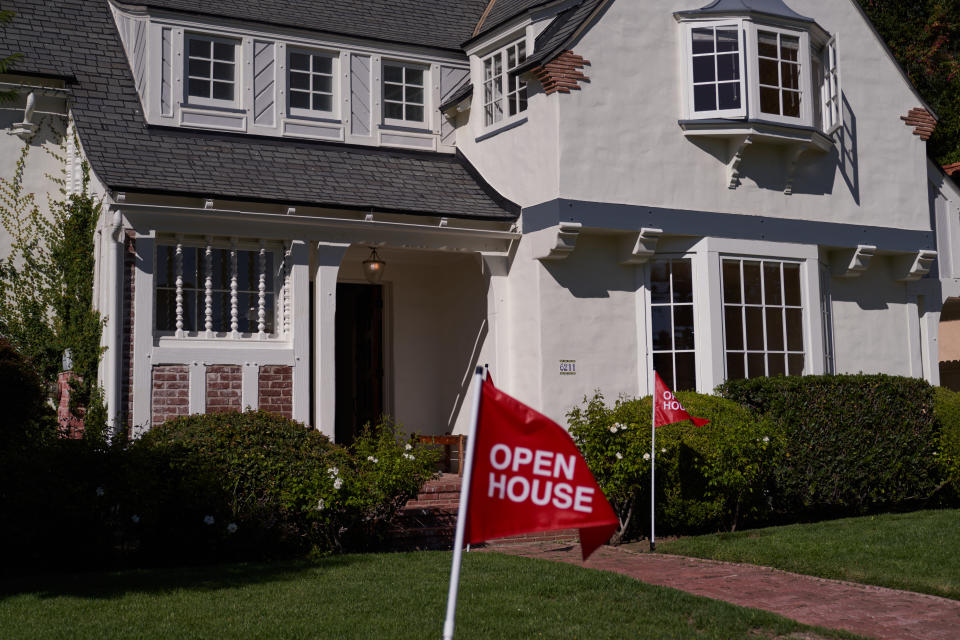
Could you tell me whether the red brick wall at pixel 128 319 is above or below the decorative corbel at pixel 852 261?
below

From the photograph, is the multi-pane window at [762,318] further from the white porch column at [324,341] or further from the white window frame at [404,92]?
the white porch column at [324,341]

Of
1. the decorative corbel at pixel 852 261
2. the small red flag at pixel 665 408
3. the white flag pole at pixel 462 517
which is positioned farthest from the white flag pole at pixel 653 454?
the white flag pole at pixel 462 517

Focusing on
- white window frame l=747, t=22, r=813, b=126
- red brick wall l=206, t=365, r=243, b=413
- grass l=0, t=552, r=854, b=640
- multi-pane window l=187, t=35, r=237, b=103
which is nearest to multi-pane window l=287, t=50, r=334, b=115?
multi-pane window l=187, t=35, r=237, b=103

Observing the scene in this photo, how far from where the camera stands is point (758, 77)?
14.6 metres

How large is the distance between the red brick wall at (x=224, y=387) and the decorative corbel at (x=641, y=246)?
215 inches

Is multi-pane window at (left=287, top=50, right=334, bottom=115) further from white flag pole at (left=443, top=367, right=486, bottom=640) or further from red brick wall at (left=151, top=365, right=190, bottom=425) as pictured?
white flag pole at (left=443, top=367, right=486, bottom=640)

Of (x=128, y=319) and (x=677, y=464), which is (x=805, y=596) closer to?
(x=677, y=464)

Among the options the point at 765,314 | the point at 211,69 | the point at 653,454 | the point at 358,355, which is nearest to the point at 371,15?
the point at 211,69

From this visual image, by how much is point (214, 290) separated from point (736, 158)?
7.40 m

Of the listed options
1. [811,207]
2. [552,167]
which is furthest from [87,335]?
[811,207]

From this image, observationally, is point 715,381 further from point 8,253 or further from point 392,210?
point 8,253

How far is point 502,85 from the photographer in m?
15.2

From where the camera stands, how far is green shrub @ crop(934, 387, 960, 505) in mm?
13797

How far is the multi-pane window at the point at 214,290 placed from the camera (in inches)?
505
